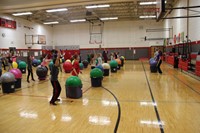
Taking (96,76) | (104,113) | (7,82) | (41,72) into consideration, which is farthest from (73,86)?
(41,72)

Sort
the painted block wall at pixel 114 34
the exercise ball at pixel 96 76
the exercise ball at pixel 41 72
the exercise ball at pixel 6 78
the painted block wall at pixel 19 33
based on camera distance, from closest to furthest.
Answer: the exercise ball at pixel 6 78 → the exercise ball at pixel 96 76 → the exercise ball at pixel 41 72 → the painted block wall at pixel 19 33 → the painted block wall at pixel 114 34

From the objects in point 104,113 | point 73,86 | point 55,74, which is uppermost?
point 55,74

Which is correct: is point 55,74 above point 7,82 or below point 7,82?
above

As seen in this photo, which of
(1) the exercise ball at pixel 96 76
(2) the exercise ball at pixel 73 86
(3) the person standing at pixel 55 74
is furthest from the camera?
(1) the exercise ball at pixel 96 76

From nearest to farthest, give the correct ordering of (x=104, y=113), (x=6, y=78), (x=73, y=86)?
1. (x=104, y=113)
2. (x=73, y=86)
3. (x=6, y=78)

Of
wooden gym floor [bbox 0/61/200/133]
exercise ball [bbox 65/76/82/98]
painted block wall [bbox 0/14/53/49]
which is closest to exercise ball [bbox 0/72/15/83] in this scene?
wooden gym floor [bbox 0/61/200/133]

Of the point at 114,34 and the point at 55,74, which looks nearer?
the point at 55,74

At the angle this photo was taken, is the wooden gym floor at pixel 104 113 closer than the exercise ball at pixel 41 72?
Yes

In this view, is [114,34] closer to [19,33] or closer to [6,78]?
[19,33]

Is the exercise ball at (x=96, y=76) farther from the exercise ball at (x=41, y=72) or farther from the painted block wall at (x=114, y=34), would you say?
→ the painted block wall at (x=114, y=34)

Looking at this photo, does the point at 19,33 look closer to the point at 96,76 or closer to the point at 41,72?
the point at 41,72

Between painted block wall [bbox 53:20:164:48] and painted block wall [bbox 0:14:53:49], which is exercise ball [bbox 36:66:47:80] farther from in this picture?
painted block wall [bbox 53:20:164:48]

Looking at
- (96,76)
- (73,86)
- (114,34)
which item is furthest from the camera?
(114,34)

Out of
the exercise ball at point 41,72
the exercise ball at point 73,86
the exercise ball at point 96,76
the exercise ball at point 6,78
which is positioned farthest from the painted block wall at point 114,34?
the exercise ball at point 73,86
